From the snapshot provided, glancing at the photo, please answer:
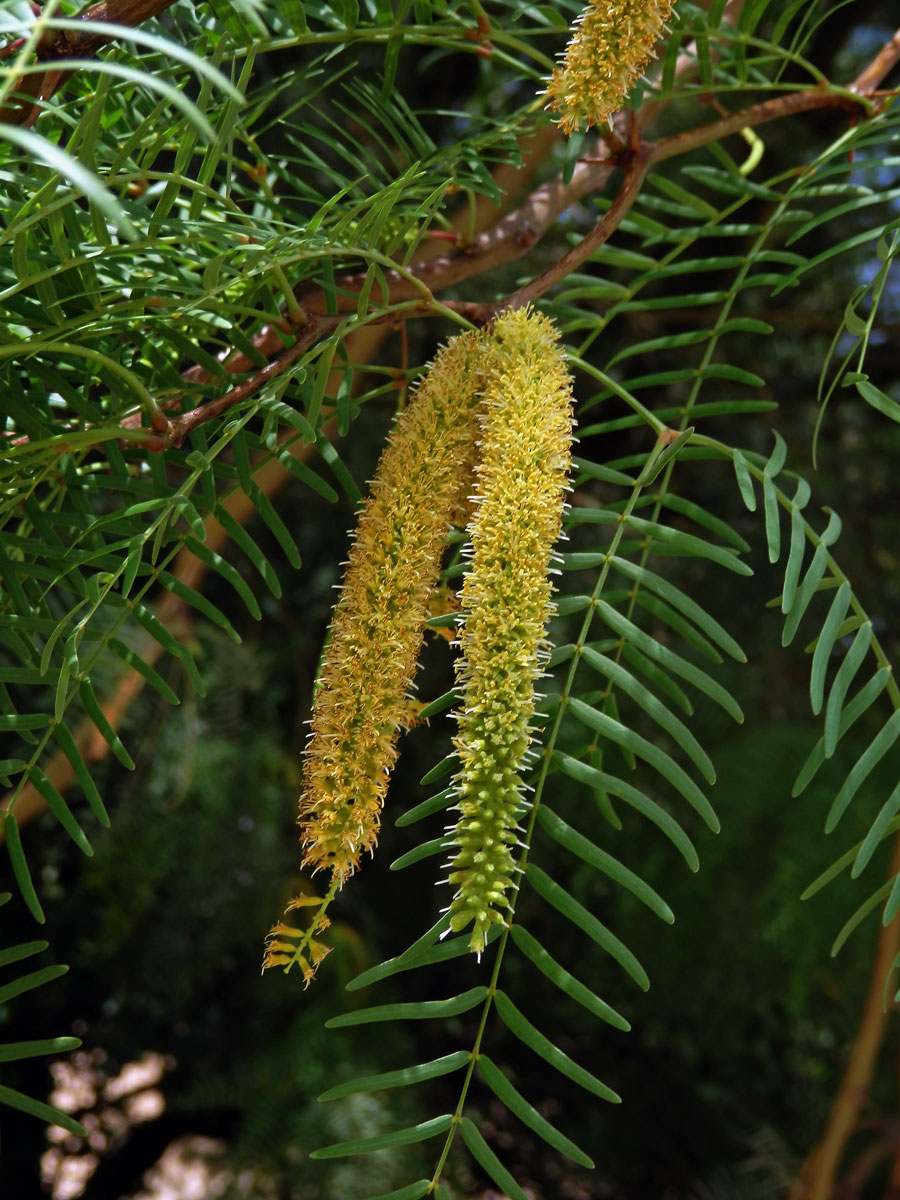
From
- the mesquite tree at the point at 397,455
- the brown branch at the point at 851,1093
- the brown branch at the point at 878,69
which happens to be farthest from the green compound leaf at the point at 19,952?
the brown branch at the point at 851,1093

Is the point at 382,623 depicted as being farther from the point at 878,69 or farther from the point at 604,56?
the point at 878,69

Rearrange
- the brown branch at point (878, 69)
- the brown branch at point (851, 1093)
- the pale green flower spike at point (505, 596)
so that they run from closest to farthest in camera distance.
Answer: the pale green flower spike at point (505, 596), the brown branch at point (878, 69), the brown branch at point (851, 1093)

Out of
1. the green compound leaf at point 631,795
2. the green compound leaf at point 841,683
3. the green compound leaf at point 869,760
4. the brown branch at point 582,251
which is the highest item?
the brown branch at point 582,251

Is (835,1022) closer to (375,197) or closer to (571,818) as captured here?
(571,818)

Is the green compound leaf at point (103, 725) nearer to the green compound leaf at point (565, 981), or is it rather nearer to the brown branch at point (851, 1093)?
the green compound leaf at point (565, 981)

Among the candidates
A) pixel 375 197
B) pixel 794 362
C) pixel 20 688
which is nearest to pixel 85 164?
pixel 375 197

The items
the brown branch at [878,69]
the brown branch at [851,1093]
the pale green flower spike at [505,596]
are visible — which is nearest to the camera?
the pale green flower spike at [505,596]

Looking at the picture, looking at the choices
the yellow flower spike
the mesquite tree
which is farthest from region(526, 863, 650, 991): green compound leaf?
the yellow flower spike

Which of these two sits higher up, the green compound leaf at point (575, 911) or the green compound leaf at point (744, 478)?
the green compound leaf at point (744, 478)

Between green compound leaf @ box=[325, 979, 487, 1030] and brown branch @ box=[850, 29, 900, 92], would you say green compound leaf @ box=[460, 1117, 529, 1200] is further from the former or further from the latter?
brown branch @ box=[850, 29, 900, 92]
